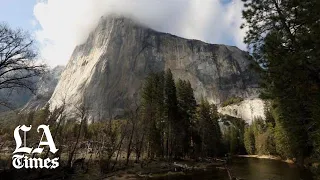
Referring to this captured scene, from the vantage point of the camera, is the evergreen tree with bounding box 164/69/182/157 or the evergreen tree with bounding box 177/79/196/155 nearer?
the evergreen tree with bounding box 164/69/182/157

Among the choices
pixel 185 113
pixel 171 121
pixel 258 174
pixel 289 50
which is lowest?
pixel 258 174

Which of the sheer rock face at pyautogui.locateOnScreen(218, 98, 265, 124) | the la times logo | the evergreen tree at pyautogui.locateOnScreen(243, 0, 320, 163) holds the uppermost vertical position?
the sheer rock face at pyautogui.locateOnScreen(218, 98, 265, 124)

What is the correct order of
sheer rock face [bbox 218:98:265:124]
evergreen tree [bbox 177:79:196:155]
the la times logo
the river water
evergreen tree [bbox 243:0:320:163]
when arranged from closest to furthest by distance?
1. evergreen tree [bbox 243:0:320:163]
2. the la times logo
3. the river water
4. evergreen tree [bbox 177:79:196:155]
5. sheer rock face [bbox 218:98:265:124]

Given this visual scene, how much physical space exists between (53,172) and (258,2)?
73.8ft

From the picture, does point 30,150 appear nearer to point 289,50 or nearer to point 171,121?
point 289,50

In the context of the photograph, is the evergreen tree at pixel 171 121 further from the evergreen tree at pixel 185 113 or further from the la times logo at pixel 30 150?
the la times logo at pixel 30 150

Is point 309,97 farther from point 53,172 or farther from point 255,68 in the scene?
point 53,172

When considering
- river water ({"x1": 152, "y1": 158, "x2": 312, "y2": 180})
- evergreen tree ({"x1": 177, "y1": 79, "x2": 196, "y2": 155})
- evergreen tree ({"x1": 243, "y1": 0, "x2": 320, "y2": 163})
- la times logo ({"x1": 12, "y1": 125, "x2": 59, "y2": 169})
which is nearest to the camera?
evergreen tree ({"x1": 243, "y1": 0, "x2": 320, "y2": 163})

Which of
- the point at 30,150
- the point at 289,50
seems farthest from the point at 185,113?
the point at 289,50

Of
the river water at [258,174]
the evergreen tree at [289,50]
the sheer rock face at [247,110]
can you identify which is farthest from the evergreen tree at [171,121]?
the sheer rock face at [247,110]

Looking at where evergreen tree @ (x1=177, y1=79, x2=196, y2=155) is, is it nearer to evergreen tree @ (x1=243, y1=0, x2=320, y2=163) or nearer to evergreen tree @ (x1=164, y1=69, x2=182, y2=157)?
evergreen tree @ (x1=164, y1=69, x2=182, y2=157)

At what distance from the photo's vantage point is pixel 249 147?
10644cm

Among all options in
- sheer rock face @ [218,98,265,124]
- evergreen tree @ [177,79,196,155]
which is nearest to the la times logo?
evergreen tree @ [177,79,196,155]

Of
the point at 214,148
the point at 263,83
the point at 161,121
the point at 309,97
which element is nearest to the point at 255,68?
the point at 263,83
